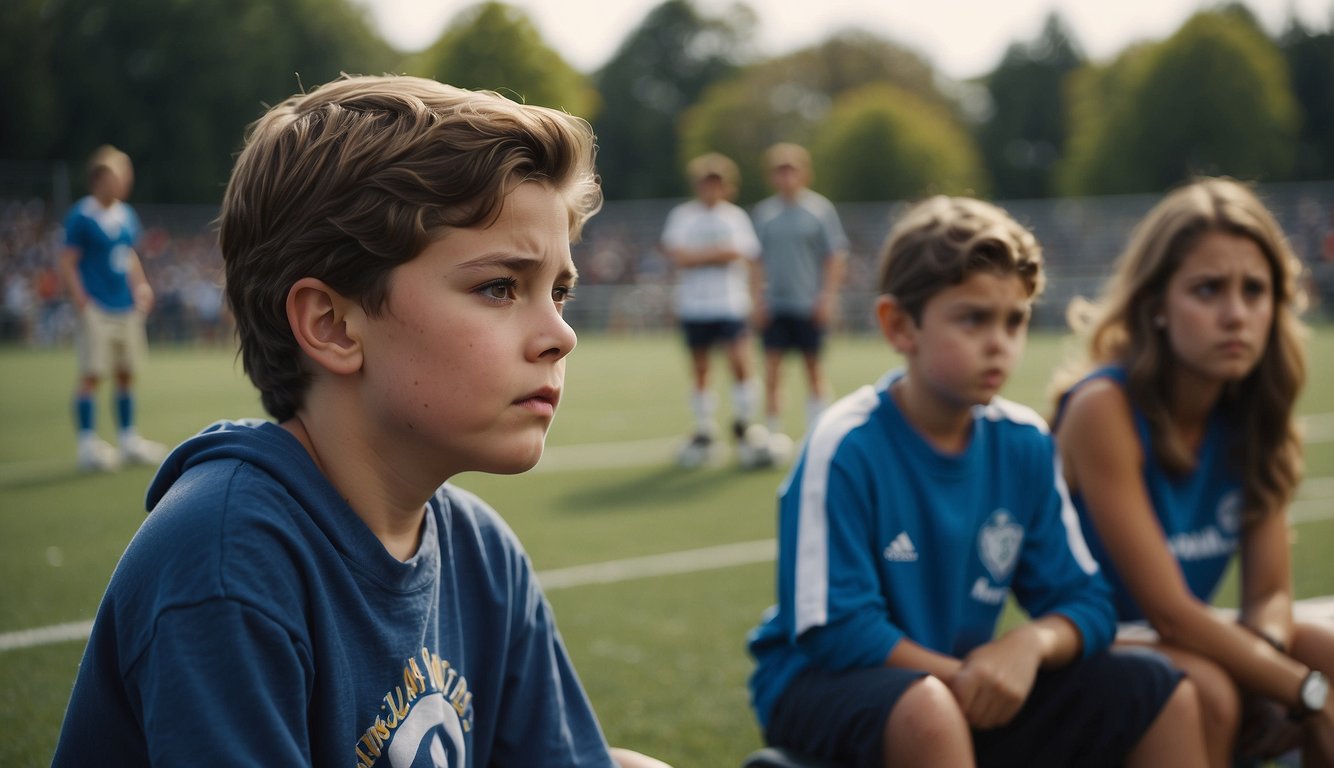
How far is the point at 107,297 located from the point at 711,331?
A: 5.12 metres

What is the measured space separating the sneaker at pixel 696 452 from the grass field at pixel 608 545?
20cm

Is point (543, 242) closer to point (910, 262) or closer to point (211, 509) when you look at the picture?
point (211, 509)

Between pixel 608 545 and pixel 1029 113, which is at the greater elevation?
pixel 1029 113

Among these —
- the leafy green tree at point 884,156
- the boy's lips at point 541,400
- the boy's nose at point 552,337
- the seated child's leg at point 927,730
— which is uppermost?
the leafy green tree at point 884,156

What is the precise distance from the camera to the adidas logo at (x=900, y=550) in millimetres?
2695

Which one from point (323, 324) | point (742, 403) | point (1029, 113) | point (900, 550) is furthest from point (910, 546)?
point (1029, 113)

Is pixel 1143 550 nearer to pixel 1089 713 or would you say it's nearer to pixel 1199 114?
pixel 1089 713

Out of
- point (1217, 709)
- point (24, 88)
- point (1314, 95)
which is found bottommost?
point (1217, 709)

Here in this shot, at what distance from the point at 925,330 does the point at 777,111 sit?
6894 centimetres

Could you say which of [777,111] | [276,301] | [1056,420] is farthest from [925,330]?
[777,111]

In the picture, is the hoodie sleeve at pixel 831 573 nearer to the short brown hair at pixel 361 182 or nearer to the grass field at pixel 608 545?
the grass field at pixel 608 545

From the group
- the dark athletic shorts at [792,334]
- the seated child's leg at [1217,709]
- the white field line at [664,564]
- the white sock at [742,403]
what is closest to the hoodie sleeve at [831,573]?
the seated child's leg at [1217,709]

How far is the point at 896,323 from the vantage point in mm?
3016

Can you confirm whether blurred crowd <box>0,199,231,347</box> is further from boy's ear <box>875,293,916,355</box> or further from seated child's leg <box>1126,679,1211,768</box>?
seated child's leg <box>1126,679,1211,768</box>
